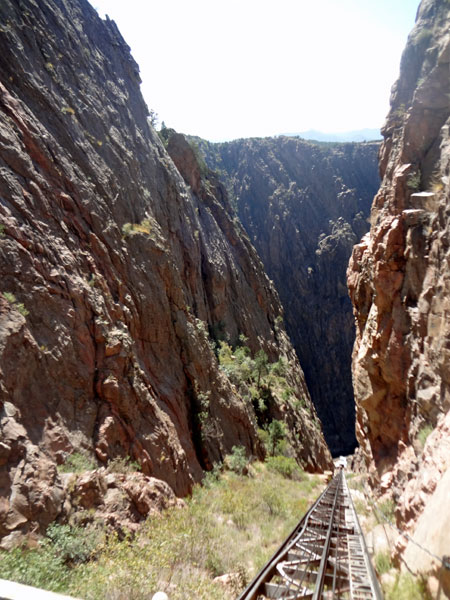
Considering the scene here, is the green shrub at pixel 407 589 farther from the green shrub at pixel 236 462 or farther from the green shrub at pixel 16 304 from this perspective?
the green shrub at pixel 236 462

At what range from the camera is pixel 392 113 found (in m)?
14.4

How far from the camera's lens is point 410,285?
10.5m

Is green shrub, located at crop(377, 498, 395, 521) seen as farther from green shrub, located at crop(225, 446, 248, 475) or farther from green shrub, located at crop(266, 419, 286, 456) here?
green shrub, located at crop(266, 419, 286, 456)

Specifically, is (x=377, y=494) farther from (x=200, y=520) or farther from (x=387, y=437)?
(x=200, y=520)

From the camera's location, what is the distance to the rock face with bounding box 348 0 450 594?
326 inches

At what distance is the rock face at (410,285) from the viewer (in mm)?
8273

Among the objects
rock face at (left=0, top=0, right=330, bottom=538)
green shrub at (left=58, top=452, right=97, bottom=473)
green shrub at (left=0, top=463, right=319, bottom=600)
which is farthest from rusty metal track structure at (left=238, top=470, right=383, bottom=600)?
green shrub at (left=58, top=452, right=97, bottom=473)

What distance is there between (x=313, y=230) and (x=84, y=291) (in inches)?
2910

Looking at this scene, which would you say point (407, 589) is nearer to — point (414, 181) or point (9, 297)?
point (9, 297)

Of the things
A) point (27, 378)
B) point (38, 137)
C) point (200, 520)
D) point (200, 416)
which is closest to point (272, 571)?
point (200, 520)

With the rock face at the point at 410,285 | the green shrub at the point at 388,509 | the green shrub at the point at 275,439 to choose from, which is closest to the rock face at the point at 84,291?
the green shrub at the point at 275,439

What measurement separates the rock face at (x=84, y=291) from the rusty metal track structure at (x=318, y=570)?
369 cm

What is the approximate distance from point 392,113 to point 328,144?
278 feet

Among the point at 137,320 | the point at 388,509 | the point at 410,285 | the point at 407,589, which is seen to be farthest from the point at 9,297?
the point at 410,285
